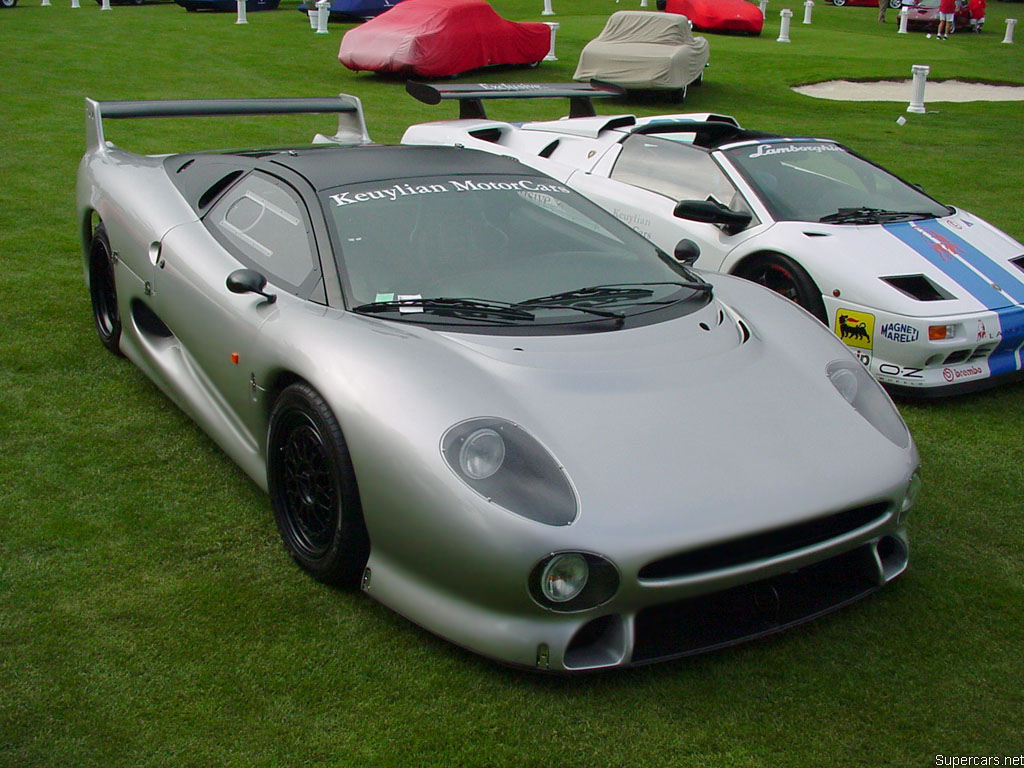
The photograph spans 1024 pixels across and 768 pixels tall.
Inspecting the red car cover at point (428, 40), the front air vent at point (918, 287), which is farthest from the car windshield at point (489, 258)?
the red car cover at point (428, 40)

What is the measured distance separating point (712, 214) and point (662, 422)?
8.89 feet

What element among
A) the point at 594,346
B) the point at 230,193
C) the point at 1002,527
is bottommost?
the point at 1002,527

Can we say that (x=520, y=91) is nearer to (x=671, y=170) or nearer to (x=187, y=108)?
(x=671, y=170)

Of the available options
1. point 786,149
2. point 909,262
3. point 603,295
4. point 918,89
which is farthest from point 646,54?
point 603,295

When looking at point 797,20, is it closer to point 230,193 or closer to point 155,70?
point 155,70

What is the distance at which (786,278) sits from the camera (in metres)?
5.34

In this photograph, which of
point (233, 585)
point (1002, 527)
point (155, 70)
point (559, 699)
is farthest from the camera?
point (155, 70)

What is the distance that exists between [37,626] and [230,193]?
1.91 meters

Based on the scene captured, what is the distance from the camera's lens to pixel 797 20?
95.3ft

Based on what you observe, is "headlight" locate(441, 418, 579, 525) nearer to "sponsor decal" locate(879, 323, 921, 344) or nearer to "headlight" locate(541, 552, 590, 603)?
"headlight" locate(541, 552, 590, 603)

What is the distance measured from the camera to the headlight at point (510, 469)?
8.51 ft

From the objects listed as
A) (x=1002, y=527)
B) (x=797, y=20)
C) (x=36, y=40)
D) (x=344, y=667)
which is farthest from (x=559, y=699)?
(x=797, y=20)

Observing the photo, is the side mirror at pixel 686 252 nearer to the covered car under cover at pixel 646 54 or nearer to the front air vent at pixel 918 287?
the front air vent at pixel 918 287

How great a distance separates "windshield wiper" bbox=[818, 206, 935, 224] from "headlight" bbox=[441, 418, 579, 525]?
335cm
